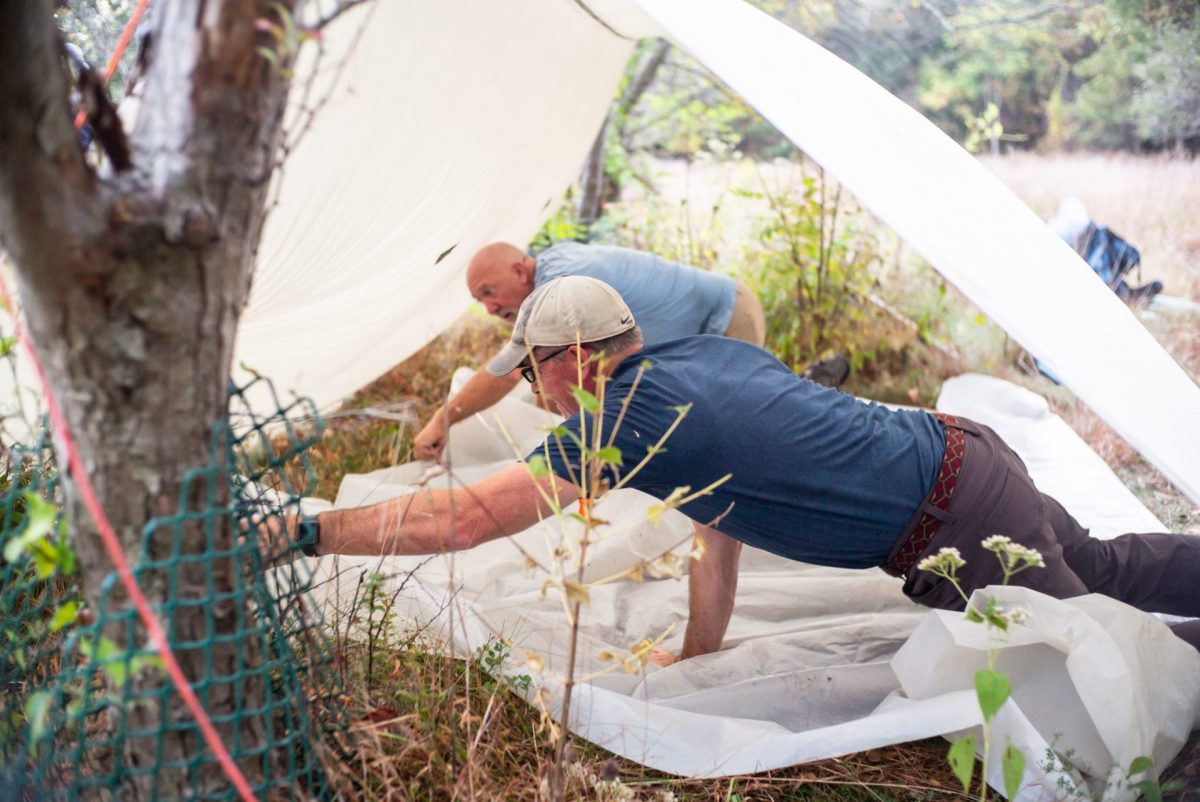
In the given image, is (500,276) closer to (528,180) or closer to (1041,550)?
(528,180)

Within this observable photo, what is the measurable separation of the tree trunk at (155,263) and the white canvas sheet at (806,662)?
402mm

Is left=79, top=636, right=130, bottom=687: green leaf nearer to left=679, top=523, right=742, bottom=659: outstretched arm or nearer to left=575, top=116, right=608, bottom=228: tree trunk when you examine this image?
left=679, top=523, right=742, bottom=659: outstretched arm

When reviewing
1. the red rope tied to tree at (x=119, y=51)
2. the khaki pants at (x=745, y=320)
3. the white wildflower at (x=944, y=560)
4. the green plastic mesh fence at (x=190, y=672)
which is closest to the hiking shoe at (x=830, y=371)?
the khaki pants at (x=745, y=320)

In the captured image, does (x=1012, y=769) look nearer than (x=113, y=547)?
No

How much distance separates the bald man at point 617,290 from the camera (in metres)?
3.30

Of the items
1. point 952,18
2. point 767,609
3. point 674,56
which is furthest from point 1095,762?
point 952,18

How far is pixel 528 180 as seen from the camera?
3672 millimetres

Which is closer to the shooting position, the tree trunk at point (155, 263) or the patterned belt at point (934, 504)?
the tree trunk at point (155, 263)

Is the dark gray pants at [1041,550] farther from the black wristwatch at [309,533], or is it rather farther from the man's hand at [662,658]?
the black wristwatch at [309,533]

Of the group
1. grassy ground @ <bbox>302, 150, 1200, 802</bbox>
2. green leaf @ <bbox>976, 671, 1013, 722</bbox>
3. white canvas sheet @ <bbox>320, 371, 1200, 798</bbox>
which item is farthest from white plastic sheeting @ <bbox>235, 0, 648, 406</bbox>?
green leaf @ <bbox>976, 671, 1013, 722</bbox>

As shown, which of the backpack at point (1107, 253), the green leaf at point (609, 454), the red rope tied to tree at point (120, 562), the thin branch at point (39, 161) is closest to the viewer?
the thin branch at point (39, 161)

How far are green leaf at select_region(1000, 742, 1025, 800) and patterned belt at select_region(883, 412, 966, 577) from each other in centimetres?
52

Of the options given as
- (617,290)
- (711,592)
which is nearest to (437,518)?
(711,592)

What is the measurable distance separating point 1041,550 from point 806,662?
2.05 ft
